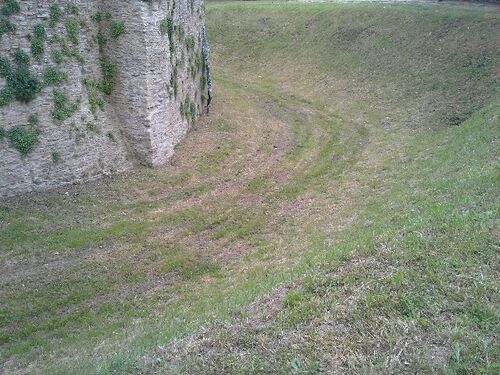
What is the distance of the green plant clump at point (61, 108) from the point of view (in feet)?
56.0

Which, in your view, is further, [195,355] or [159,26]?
[159,26]

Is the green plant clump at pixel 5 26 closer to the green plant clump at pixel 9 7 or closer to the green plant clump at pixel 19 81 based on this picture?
the green plant clump at pixel 9 7

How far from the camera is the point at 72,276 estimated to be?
1395 cm

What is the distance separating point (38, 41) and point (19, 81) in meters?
1.43

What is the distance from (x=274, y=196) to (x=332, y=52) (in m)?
16.9

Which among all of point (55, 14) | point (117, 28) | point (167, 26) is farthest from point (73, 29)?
point (167, 26)

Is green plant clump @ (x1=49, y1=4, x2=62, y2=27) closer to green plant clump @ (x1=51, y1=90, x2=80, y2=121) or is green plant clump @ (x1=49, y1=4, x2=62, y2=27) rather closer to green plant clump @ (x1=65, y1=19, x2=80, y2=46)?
green plant clump @ (x1=65, y1=19, x2=80, y2=46)

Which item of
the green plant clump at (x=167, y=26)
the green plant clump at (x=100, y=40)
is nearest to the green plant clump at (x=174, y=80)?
the green plant clump at (x=167, y=26)

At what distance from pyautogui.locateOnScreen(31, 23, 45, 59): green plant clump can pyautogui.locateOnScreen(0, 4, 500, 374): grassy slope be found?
4509 mm

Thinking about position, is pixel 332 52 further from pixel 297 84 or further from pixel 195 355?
pixel 195 355

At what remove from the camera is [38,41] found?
16.5 m

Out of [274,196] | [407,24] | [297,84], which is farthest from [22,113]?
[407,24]

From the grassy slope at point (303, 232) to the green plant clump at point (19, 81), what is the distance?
3.27 metres

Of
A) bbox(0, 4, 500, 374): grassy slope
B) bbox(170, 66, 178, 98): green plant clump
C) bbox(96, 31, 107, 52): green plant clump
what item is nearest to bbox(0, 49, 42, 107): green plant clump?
bbox(96, 31, 107, 52): green plant clump
